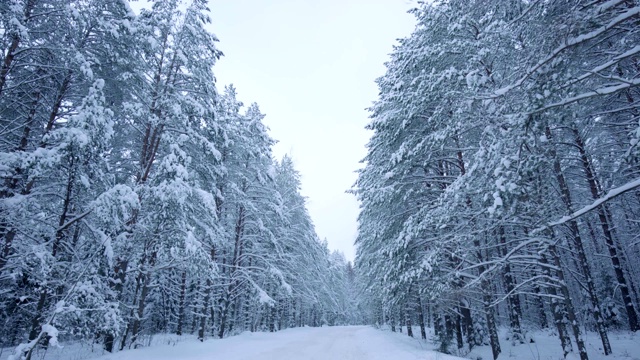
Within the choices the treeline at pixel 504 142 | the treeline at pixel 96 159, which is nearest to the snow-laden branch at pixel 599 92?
the treeline at pixel 504 142

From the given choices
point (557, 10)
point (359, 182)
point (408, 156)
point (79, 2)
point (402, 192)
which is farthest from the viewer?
point (359, 182)

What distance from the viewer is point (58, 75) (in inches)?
347

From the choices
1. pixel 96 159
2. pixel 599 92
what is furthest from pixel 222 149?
pixel 599 92

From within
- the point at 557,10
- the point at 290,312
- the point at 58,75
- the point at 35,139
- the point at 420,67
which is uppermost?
the point at 420,67

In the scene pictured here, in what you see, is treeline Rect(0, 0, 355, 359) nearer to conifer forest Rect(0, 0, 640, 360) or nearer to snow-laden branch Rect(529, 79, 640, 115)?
conifer forest Rect(0, 0, 640, 360)

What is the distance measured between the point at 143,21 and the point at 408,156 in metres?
11.0

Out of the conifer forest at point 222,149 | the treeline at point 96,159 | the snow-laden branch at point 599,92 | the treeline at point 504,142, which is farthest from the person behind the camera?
the treeline at point 96,159

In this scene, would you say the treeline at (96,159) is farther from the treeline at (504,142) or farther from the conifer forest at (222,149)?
the treeline at (504,142)

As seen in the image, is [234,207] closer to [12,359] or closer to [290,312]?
[12,359]

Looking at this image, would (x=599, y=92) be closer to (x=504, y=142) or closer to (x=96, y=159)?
(x=504, y=142)

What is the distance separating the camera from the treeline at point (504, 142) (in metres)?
4.90

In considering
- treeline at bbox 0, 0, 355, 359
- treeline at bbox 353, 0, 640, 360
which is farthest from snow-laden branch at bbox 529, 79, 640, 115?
treeline at bbox 0, 0, 355, 359

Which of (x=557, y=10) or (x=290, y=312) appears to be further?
(x=290, y=312)

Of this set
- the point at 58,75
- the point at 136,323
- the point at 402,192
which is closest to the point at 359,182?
the point at 402,192
